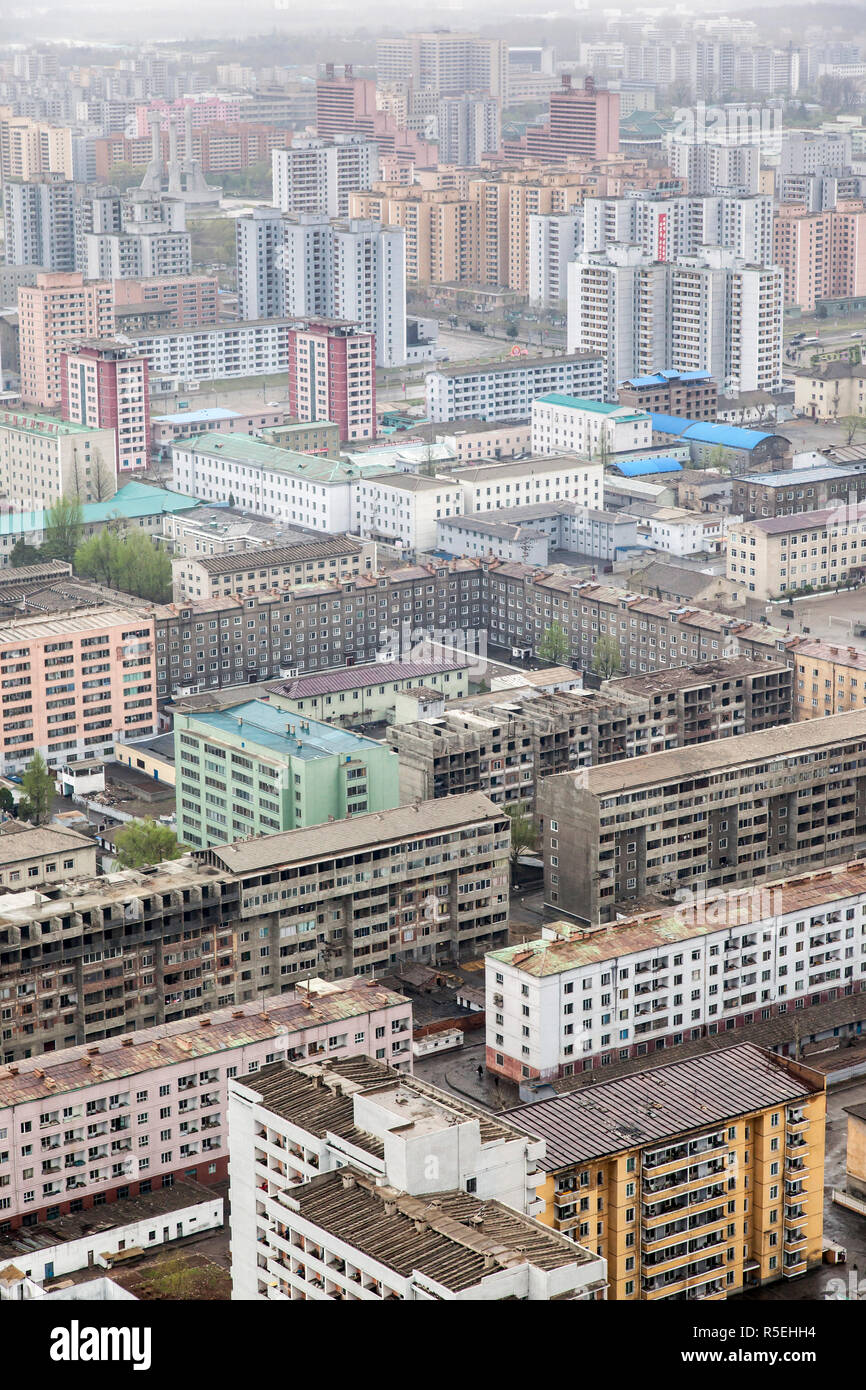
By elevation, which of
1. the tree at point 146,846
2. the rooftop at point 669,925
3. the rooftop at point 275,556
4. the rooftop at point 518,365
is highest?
the rooftop at point 518,365

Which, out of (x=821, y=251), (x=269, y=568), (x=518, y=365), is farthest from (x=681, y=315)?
(x=269, y=568)

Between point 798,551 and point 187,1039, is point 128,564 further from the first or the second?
point 187,1039

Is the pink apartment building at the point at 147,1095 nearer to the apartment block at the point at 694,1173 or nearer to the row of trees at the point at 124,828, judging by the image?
the apartment block at the point at 694,1173

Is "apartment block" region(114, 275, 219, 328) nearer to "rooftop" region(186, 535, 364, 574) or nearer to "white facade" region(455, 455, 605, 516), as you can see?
"white facade" region(455, 455, 605, 516)

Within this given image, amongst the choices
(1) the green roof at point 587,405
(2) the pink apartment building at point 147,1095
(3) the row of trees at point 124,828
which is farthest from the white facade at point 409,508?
(2) the pink apartment building at point 147,1095

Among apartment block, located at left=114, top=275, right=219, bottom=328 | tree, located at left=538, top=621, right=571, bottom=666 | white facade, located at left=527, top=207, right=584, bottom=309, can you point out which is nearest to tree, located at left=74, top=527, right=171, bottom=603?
tree, located at left=538, top=621, right=571, bottom=666

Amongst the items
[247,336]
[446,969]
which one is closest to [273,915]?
[446,969]
